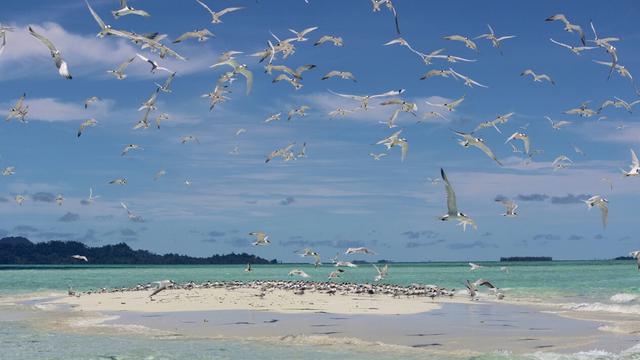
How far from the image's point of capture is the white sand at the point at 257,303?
42.4 meters

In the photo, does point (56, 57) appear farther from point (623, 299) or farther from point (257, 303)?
point (623, 299)

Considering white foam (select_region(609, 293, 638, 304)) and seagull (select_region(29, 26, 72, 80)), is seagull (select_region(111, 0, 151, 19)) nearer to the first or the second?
seagull (select_region(29, 26, 72, 80))

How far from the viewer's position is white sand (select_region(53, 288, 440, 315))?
4238cm

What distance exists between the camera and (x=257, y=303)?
151 ft

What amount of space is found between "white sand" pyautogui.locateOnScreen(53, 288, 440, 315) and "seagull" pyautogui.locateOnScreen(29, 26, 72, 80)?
26.0m

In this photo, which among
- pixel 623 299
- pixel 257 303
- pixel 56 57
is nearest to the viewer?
pixel 56 57

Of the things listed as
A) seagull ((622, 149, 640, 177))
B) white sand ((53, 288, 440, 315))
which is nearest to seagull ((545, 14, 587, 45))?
seagull ((622, 149, 640, 177))

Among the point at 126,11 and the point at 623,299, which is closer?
the point at 126,11

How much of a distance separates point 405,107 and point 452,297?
33.5 m

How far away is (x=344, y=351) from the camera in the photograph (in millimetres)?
25688

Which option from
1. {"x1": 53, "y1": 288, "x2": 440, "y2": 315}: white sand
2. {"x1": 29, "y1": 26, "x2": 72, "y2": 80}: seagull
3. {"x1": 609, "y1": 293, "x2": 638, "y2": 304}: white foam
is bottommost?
{"x1": 53, "y1": 288, "x2": 440, "y2": 315}: white sand

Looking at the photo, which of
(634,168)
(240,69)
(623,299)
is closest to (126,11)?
(240,69)

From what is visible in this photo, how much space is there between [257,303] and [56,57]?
3129 centimetres

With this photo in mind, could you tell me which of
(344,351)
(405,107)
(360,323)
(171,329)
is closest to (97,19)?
(405,107)
